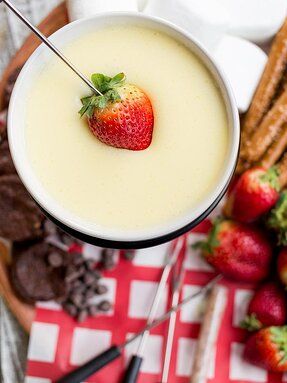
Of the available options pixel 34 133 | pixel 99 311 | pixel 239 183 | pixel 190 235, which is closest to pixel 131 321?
pixel 99 311

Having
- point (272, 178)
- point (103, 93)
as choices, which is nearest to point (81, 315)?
point (272, 178)

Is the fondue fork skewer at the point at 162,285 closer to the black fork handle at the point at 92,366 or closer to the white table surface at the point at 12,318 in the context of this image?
the black fork handle at the point at 92,366

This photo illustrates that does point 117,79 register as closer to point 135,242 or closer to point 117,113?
point 117,113

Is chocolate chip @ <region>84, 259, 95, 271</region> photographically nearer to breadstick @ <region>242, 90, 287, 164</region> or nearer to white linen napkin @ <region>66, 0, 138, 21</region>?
breadstick @ <region>242, 90, 287, 164</region>

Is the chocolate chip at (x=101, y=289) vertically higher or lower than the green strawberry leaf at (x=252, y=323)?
higher

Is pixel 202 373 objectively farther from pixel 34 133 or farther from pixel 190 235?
pixel 34 133

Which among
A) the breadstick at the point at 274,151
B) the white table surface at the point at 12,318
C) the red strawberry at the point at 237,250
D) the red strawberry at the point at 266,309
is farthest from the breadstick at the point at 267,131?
the white table surface at the point at 12,318
